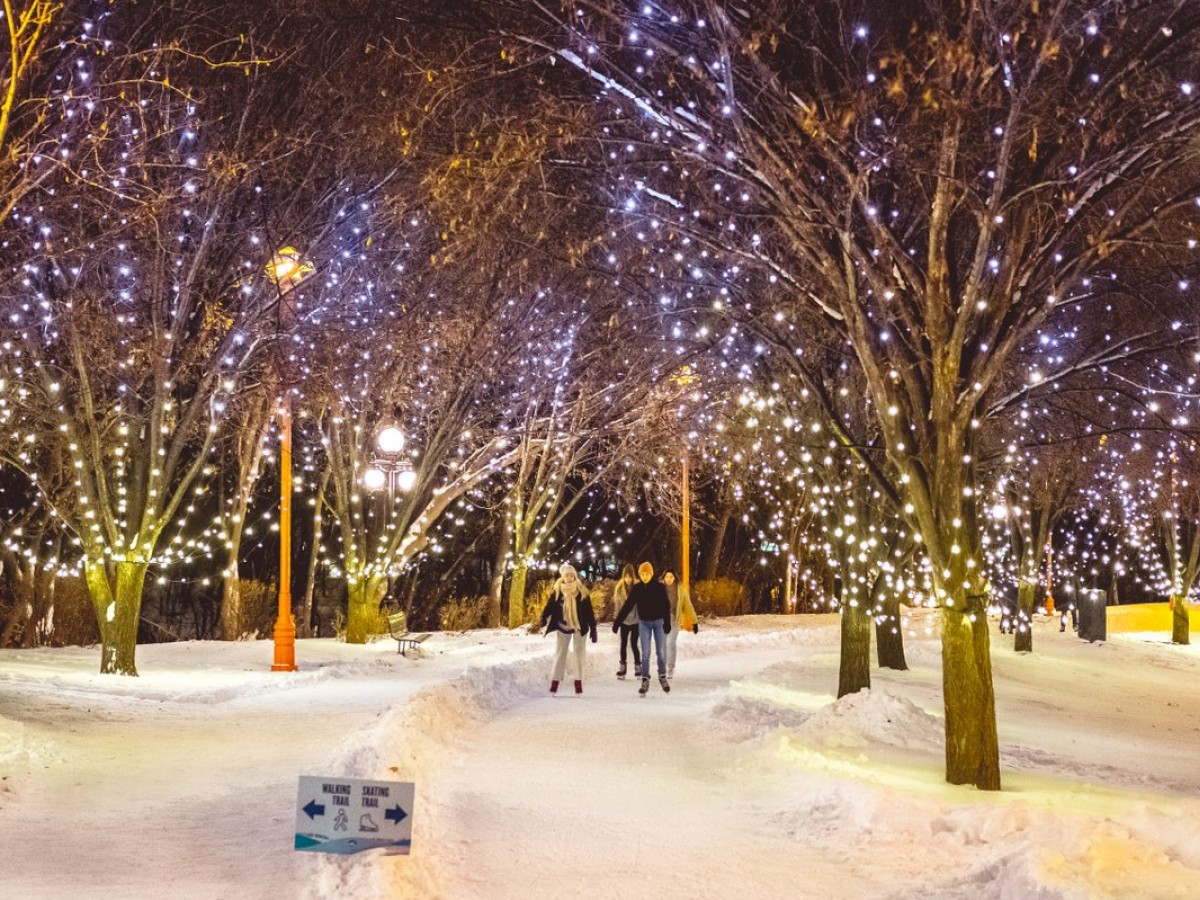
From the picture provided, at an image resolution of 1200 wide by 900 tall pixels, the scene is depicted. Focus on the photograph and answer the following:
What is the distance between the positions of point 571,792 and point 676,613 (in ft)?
35.4

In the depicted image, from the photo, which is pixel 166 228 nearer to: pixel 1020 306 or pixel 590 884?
pixel 1020 306

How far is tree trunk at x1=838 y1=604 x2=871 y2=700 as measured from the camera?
16.5 meters

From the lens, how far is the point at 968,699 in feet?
32.3

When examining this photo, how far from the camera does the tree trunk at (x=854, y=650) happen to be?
54.2ft

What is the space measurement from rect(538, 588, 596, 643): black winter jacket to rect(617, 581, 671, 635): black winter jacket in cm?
71

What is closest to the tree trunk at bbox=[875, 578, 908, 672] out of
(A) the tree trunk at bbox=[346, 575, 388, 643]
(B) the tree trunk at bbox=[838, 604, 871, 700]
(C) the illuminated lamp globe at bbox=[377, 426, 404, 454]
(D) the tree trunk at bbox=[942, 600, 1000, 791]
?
(B) the tree trunk at bbox=[838, 604, 871, 700]

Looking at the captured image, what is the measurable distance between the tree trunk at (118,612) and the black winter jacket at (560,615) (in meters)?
6.01

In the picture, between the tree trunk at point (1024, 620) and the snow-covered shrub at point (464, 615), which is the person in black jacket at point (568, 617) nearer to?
the tree trunk at point (1024, 620)

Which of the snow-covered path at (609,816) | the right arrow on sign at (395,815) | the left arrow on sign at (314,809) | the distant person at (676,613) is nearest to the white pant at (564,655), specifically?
the distant person at (676,613)

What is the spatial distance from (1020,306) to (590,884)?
242 inches

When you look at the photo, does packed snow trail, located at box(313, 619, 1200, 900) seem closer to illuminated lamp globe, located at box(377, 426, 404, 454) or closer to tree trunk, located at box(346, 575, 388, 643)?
illuminated lamp globe, located at box(377, 426, 404, 454)

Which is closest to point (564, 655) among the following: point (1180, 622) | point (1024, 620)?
point (1024, 620)

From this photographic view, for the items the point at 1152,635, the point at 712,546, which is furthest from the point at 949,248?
the point at 712,546

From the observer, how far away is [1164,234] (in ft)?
43.8
